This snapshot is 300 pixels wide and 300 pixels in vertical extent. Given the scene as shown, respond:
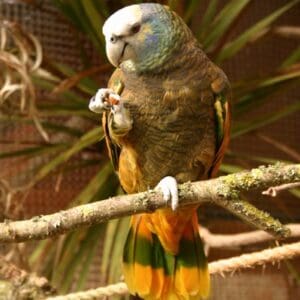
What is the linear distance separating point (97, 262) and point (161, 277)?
21.6 inches

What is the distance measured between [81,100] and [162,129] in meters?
0.46

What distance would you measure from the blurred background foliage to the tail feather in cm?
21

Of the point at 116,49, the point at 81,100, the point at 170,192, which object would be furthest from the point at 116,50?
the point at 81,100

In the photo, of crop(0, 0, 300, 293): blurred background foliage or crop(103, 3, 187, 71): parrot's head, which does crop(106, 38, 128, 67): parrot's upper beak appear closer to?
crop(103, 3, 187, 71): parrot's head

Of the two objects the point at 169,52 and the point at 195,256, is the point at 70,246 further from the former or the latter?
the point at 169,52

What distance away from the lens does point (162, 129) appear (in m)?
0.79

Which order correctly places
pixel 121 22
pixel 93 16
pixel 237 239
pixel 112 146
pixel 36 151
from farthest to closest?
pixel 36 151 → pixel 93 16 → pixel 237 239 → pixel 112 146 → pixel 121 22

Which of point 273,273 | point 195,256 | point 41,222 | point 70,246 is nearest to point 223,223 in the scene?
point 273,273

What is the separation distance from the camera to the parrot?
2.48 feet

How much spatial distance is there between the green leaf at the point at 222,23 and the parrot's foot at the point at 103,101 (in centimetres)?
57

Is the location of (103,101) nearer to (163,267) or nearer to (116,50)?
(116,50)

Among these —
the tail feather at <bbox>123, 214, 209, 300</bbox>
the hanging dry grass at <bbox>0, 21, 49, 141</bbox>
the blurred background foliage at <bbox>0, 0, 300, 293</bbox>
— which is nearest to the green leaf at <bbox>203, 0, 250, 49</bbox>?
the blurred background foliage at <bbox>0, 0, 300, 293</bbox>

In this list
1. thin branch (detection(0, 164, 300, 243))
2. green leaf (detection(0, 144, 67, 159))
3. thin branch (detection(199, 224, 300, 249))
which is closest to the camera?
thin branch (detection(0, 164, 300, 243))

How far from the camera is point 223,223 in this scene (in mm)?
1455
